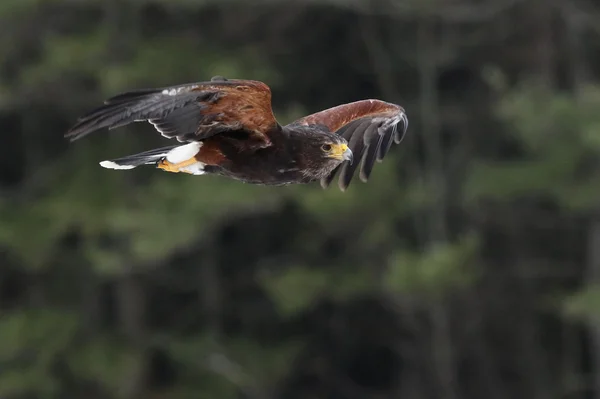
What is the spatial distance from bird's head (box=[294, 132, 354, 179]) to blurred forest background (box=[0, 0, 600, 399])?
7.69m

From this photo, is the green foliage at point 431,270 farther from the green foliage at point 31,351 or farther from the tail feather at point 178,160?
the tail feather at point 178,160

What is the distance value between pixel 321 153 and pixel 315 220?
33.8ft

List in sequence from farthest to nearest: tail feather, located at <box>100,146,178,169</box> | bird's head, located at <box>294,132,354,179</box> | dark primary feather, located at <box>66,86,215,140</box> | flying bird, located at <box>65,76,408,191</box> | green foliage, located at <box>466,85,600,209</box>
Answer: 1. green foliage, located at <box>466,85,600,209</box>
2. tail feather, located at <box>100,146,178,169</box>
3. bird's head, located at <box>294,132,354,179</box>
4. flying bird, located at <box>65,76,408,191</box>
5. dark primary feather, located at <box>66,86,215,140</box>

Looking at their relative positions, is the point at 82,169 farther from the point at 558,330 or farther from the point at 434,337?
the point at 558,330

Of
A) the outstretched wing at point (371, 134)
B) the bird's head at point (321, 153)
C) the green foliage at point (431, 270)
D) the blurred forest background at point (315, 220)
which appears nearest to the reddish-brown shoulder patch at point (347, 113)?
the outstretched wing at point (371, 134)

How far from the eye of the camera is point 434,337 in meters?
19.2

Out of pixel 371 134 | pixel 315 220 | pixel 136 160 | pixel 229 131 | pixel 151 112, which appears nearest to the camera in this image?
pixel 151 112

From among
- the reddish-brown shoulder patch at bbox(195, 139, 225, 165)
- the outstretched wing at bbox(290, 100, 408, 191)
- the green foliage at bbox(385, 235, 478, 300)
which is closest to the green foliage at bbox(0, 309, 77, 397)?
the green foliage at bbox(385, 235, 478, 300)

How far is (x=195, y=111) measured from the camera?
23.8 ft

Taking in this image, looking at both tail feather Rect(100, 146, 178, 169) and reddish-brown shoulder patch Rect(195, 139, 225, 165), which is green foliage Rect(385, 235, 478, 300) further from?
reddish-brown shoulder patch Rect(195, 139, 225, 165)

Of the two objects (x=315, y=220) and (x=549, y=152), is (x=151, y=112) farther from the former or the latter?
(x=315, y=220)

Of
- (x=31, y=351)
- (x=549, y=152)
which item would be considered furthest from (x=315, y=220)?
(x=31, y=351)

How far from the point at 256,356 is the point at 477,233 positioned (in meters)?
3.28

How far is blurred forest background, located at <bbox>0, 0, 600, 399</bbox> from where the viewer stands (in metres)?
16.9
